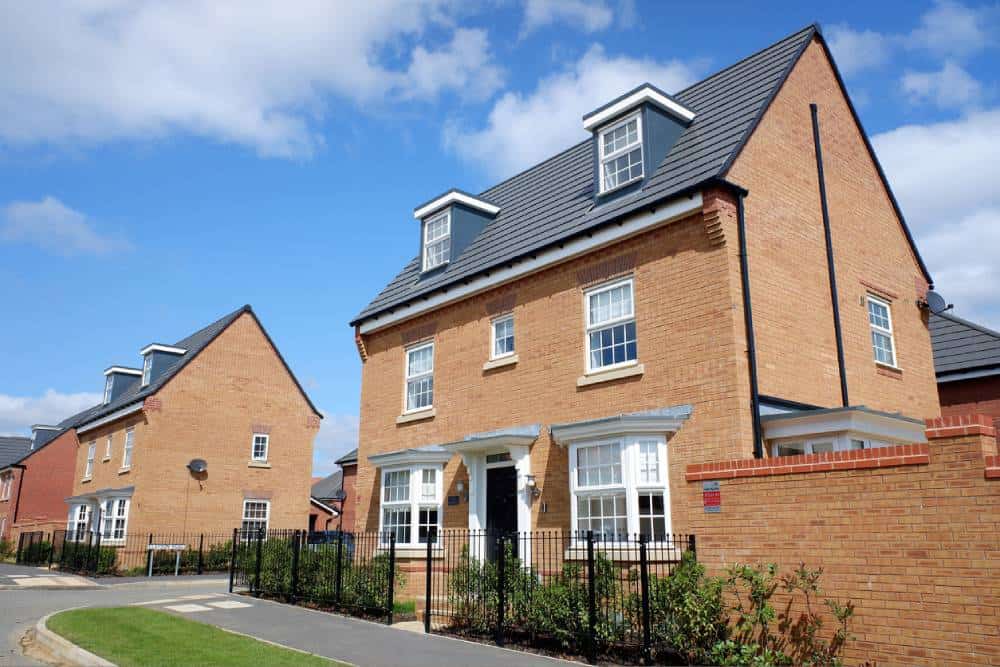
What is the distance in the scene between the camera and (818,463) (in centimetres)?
949

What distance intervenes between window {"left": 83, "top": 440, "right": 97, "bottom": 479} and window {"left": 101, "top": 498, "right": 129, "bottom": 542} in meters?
5.68

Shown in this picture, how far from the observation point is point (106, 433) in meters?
35.5

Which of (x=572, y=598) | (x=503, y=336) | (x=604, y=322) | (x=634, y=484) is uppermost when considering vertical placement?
(x=503, y=336)

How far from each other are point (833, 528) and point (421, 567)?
10.0m

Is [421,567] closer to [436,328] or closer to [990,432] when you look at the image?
[436,328]

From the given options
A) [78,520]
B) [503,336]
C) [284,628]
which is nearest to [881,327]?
[503,336]

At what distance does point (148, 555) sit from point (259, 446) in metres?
6.72

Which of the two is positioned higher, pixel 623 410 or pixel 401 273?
pixel 401 273

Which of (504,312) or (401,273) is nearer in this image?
(504,312)

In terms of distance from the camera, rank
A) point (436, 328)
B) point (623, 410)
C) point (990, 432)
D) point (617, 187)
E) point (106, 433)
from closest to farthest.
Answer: point (990, 432) → point (623, 410) → point (617, 187) → point (436, 328) → point (106, 433)

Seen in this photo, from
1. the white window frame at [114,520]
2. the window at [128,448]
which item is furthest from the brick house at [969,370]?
the window at [128,448]

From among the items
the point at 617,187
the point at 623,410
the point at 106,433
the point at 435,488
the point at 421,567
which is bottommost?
the point at 421,567

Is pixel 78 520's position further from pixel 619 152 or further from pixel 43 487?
pixel 619 152

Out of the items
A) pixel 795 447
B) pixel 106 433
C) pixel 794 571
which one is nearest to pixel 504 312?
pixel 795 447
